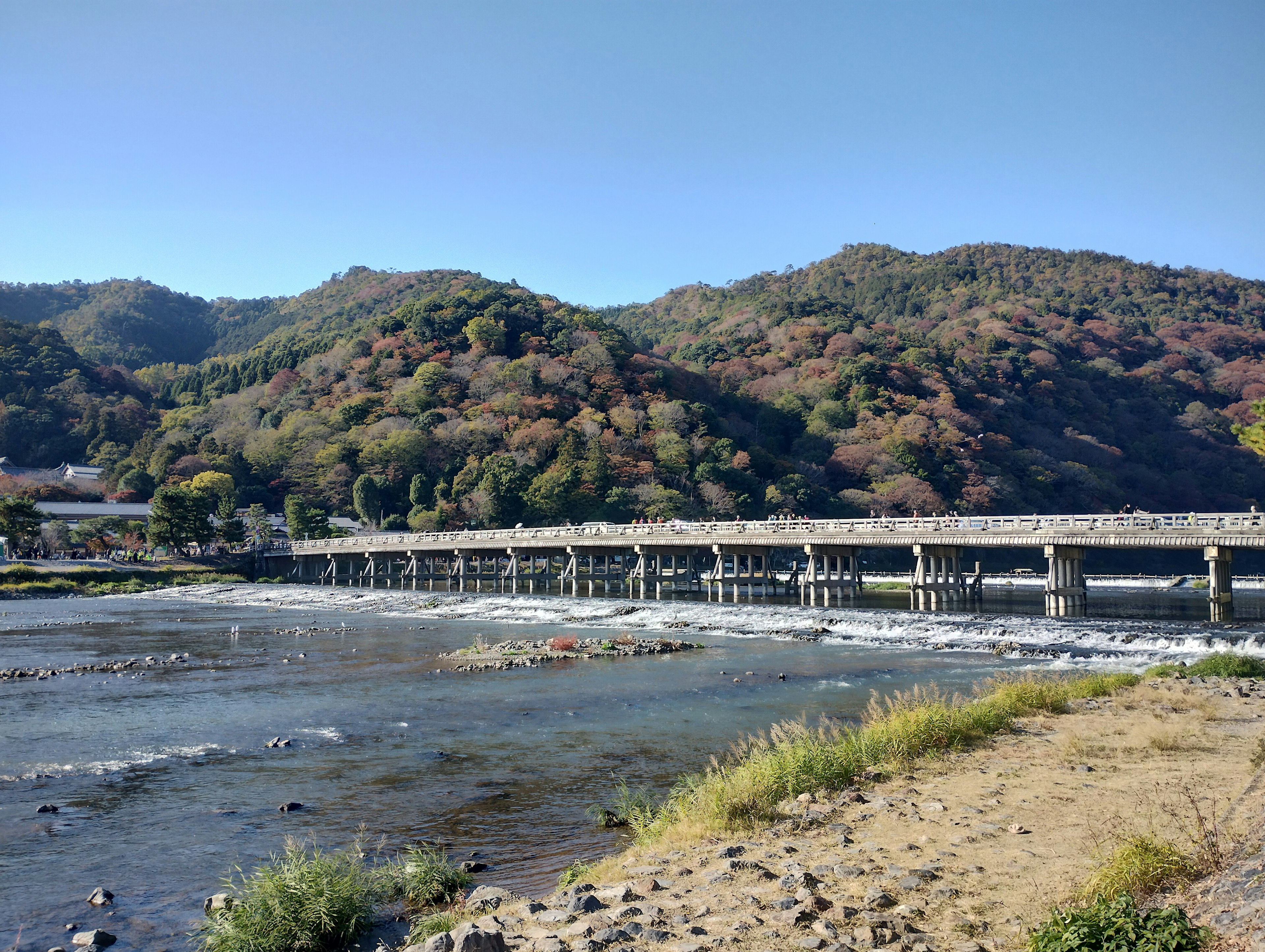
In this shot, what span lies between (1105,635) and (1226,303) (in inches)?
4900

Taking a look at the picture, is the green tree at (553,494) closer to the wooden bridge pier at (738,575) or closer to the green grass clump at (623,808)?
the wooden bridge pier at (738,575)

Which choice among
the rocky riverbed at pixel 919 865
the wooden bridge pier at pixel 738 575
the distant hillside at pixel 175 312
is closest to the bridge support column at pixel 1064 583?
the wooden bridge pier at pixel 738 575

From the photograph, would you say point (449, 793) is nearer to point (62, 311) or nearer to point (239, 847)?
point (239, 847)

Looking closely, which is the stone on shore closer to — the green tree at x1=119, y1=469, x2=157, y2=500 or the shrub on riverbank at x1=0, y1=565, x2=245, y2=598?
the shrub on riverbank at x1=0, y1=565, x2=245, y2=598

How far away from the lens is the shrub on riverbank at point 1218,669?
1855 cm

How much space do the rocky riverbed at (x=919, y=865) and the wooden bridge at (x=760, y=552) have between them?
23.5 meters

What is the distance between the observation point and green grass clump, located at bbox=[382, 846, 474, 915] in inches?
316

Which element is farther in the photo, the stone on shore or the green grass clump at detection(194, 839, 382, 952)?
the stone on shore

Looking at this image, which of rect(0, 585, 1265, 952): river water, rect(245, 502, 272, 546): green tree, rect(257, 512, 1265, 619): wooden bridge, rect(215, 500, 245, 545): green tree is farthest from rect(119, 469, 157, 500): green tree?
rect(0, 585, 1265, 952): river water

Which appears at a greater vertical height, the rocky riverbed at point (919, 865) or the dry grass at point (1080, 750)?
the rocky riverbed at point (919, 865)

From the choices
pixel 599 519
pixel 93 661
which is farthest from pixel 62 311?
pixel 93 661

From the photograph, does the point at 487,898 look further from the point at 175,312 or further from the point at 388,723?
the point at 175,312

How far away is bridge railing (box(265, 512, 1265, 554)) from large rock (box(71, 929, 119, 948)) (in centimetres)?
3109

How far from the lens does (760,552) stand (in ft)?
165
